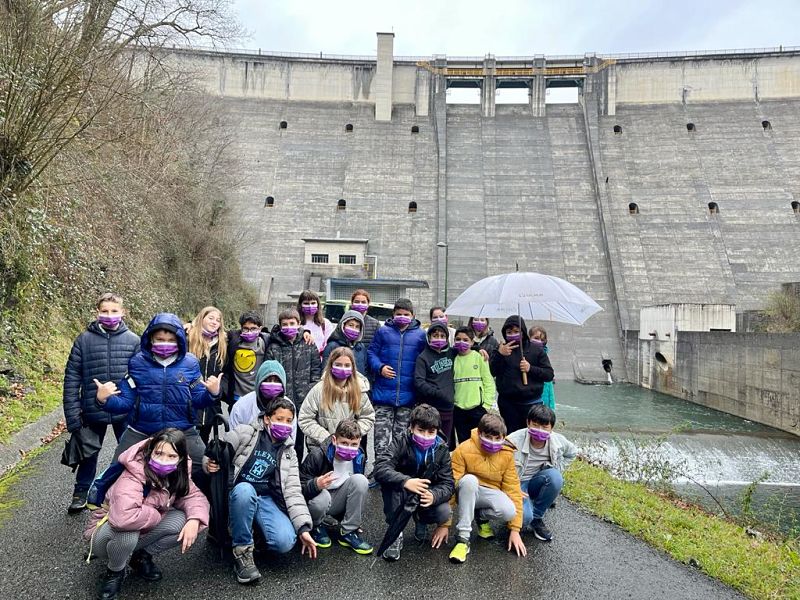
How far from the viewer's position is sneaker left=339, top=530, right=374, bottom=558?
11.4ft

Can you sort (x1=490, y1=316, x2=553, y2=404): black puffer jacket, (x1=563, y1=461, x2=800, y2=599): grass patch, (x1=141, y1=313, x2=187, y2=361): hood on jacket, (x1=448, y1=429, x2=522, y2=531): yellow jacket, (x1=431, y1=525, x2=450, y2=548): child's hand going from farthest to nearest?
1. (x1=490, y1=316, x2=553, y2=404): black puffer jacket
2. (x1=448, y1=429, x2=522, y2=531): yellow jacket
3. (x1=431, y1=525, x2=450, y2=548): child's hand
4. (x1=141, y1=313, x2=187, y2=361): hood on jacket
5. (x1=563, y1=461, x2=800, y2=599): grass patch

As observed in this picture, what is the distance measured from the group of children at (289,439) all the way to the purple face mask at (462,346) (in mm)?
19

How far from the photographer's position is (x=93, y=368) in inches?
150

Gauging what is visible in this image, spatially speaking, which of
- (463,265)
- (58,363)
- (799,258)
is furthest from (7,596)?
(799,258)

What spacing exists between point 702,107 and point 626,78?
5171 mm

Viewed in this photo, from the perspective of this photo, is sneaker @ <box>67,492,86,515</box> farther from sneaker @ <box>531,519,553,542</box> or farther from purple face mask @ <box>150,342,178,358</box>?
sneaker @ <box>531,519,553,542</box>

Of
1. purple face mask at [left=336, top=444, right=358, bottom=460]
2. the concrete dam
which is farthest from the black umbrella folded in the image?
the concrete dam

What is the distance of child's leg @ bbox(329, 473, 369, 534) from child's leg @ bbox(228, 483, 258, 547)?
62 cm

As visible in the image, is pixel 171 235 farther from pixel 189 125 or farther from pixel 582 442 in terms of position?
pixel 582 442

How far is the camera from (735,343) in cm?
1534

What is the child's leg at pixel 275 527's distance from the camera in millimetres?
3178

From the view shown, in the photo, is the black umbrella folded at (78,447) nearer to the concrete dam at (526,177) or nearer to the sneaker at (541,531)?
the sneaker at (541,531)

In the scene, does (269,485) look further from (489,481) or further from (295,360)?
(489,481)

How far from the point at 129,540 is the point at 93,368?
59.5 inches
